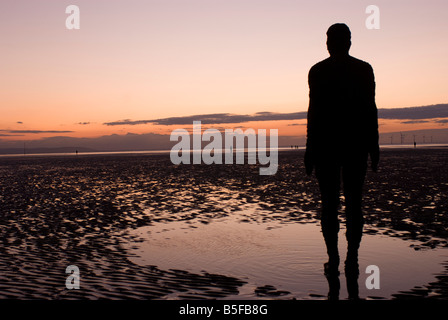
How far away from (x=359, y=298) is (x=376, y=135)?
232cm

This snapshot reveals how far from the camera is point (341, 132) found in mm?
6426

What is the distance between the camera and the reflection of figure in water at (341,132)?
6438 millimetres

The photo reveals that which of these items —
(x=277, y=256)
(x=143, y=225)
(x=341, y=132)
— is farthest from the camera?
(x=143, y=225)

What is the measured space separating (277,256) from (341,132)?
9.85 feet

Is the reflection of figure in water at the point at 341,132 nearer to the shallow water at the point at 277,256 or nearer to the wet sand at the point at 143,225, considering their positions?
the shallow water at the point at 277,256

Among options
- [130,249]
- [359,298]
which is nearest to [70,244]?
[130,249]

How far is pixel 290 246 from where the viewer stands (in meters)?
9.30

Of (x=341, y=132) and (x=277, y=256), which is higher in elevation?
(x=341, y=132)

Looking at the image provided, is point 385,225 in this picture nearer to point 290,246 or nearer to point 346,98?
point 290,246

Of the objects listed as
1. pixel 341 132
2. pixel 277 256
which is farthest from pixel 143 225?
pixel 341 132

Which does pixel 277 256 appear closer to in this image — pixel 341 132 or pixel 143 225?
pixel 341 132

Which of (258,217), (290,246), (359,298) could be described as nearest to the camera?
(359,298)

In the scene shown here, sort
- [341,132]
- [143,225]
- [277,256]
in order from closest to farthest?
1. [341,132]
2. [277,256]
3. [143,225]

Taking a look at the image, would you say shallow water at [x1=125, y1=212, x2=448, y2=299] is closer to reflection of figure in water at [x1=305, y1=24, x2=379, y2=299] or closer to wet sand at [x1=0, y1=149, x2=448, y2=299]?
wet sand at [x1=0, y1=149, x2=448, y2=299]
